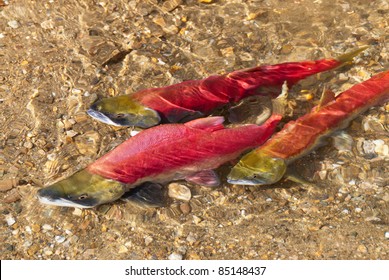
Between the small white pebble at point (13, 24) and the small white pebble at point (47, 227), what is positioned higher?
the small white pebble at point (13, 24)

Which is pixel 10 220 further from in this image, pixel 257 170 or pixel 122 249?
pixel 257 170

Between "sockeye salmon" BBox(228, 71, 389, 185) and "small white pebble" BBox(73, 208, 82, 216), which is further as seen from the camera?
"small white pebble" BBox(73, 208, 82, 216)

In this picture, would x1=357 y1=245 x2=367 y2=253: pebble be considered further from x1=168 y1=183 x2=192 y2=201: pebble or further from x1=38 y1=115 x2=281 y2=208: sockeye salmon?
x1=168 y1=183 x2=192 y2=201: pebble

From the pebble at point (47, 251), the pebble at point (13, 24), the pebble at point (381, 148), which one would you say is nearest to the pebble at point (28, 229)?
the pebble at point (47, 251)

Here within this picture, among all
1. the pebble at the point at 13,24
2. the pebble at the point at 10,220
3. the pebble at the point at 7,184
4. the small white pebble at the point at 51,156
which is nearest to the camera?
the pebble at the point at 10,220

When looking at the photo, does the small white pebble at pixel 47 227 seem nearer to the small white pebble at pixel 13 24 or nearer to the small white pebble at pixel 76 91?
the small white pebble at pixel 76 91

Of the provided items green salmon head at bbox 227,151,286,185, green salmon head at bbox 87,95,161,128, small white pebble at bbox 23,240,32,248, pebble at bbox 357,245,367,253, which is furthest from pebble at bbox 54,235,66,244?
pebble at bbox 357,245,367,253

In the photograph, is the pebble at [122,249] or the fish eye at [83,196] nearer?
the fish eye at [83,196]
